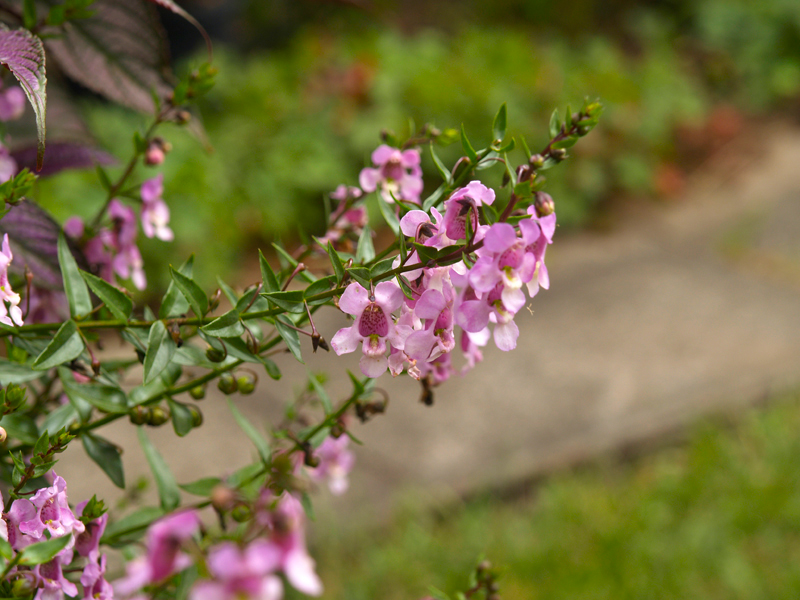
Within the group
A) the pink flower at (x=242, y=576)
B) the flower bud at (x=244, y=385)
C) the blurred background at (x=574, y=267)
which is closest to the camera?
the pink flower at (x=242, y=576)

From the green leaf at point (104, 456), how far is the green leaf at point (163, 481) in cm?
3

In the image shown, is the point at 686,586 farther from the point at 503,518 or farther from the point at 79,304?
the point at 79,304

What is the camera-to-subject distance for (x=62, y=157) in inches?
32.3

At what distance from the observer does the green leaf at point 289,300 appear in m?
0.57

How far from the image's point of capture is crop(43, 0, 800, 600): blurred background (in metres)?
1.85

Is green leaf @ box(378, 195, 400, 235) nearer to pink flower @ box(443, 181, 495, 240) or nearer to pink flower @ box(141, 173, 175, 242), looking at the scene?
pink flower @ box(443, 181, 495, 240)

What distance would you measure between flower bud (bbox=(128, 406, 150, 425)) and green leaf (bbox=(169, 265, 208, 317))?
111mm

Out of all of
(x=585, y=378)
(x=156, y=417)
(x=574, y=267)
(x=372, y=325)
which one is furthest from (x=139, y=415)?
(x=574, y=267)

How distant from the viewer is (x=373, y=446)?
216 centimetres

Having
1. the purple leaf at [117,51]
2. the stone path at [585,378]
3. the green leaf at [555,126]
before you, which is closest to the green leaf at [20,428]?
the purple leaf at [117,51]

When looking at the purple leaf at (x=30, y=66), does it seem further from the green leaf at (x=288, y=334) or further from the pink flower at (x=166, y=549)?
the pink flower at (x=166, y=549)

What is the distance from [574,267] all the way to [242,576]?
3089mm

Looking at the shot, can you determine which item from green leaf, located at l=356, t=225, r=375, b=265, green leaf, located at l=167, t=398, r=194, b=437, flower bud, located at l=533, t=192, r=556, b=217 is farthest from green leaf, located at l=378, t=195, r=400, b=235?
green leaf, located at l=167, t=398, r=194, b=437

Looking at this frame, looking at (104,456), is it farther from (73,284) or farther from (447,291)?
(447,291)
